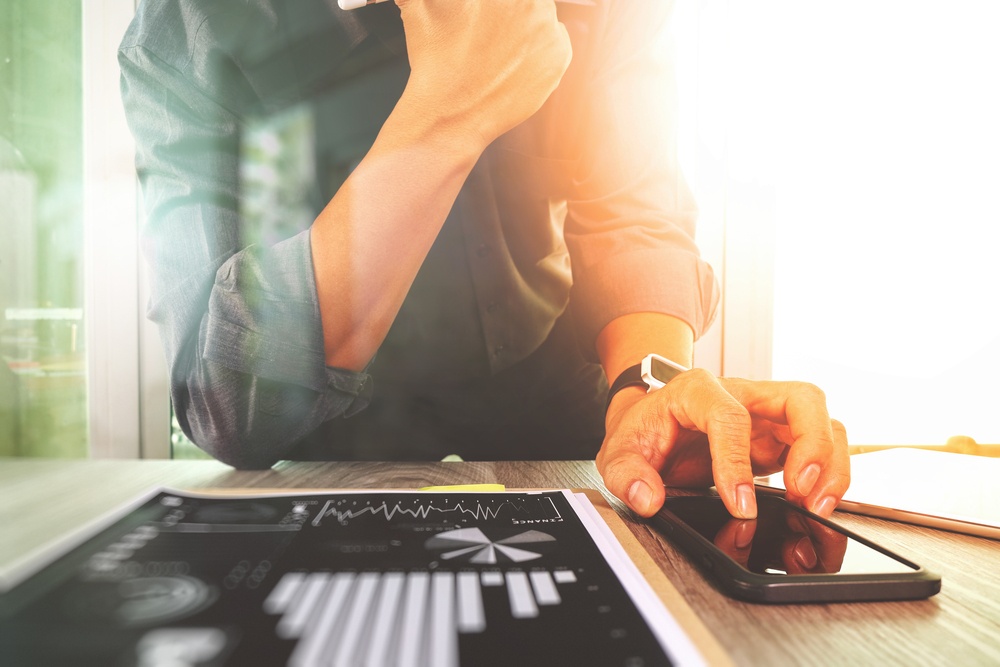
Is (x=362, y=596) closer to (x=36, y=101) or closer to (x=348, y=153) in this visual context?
(x=348, y=153)

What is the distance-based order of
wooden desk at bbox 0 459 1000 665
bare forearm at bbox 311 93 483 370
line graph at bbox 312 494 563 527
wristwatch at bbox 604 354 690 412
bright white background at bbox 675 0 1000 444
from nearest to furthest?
wooden desk at bbox 0 459 1000 665, line graph at bbox 312 494 563 527, wristwatch at bbox 604 354 690 412, bare forearm at bbox 311 93 483 370, bright white background at bbox 675 0 1000 444

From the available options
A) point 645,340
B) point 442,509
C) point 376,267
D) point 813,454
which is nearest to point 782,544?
point 813,454

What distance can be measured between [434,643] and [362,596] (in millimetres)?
50

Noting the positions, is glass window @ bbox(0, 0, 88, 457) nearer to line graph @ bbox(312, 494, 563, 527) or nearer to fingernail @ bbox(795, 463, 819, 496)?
line graph @ bbox(312, 494, 563, 527)

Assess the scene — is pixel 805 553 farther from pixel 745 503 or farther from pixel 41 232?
pixel 41 232

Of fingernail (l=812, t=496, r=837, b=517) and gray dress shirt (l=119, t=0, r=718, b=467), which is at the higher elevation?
gray dress shirt (l=119, t=0, r=718, b=467)

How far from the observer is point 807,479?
15.6 inches

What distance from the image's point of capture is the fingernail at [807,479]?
40cm

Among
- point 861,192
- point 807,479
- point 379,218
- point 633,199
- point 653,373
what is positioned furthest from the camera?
point 861,192

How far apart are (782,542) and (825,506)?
10 cm

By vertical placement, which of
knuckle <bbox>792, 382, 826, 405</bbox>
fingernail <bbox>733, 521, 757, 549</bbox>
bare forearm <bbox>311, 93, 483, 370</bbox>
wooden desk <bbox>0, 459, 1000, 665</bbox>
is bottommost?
wooden desk <bbox>0, 459, 1000, 665</bbox>

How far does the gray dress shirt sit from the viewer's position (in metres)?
0.62

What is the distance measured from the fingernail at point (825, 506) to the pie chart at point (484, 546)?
23cm

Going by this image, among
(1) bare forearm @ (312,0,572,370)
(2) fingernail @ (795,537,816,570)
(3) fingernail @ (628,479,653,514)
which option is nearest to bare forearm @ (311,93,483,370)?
(1) bare forearm @ (312,0,572,370)
